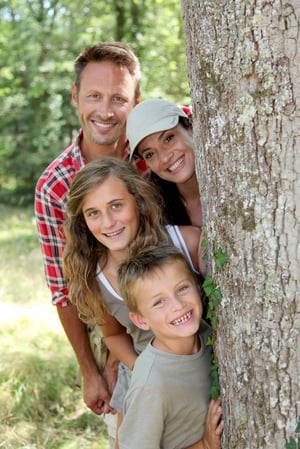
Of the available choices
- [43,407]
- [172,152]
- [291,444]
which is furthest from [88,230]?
[43,407]

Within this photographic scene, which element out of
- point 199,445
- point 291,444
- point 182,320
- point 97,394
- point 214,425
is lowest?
point 97,394

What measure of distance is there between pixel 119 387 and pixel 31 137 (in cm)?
1418

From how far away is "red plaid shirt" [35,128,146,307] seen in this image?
10.8 ft

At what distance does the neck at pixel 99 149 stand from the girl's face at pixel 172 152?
514 millimetres

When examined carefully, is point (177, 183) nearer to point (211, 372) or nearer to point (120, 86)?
point (120, 86)

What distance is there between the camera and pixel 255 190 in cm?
190

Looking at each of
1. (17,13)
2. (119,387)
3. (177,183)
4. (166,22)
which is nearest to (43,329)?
(119,387)

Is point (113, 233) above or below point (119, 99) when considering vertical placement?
below

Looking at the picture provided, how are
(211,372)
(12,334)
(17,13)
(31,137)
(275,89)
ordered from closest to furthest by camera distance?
(275,89)
(211,372)
(12,334)
(17,13)
(31,137)

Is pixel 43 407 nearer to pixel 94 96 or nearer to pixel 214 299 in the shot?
pixel 94 96

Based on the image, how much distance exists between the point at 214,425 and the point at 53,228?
1474 mm

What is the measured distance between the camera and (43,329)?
5906mm

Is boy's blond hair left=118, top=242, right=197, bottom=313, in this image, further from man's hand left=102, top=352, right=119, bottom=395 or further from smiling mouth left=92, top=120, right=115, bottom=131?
smiling mouth left=92, top=120, right=115, bottom=131

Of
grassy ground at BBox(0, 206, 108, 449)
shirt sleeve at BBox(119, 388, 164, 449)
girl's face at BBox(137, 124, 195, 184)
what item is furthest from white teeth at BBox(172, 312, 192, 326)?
grassy ground at BBox(0, 206, 108, 449)
